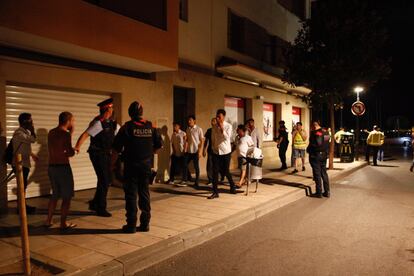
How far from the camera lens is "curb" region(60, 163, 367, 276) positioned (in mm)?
A: 4258

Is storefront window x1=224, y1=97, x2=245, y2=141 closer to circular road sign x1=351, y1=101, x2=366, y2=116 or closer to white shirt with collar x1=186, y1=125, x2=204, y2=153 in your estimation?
white shirt with collar x1=186, y1=125, x2=204, y2=153

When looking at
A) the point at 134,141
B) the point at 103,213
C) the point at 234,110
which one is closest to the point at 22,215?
the point at 134,141

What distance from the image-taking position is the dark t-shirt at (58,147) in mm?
5496

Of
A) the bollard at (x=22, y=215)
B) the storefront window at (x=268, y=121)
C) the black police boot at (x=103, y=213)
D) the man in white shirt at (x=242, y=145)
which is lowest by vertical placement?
the black police boot at (x=103, y=213)

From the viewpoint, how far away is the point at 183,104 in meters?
12.0

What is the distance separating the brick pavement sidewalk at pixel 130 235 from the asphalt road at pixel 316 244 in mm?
205

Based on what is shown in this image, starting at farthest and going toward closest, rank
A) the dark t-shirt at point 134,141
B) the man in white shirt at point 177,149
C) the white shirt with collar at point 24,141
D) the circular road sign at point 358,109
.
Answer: the circular road sign at point 358,109 < the man in white shirt at point 177,149 < the white shirt with collar at point 24,141 < the dark t-shirt at point 134,141

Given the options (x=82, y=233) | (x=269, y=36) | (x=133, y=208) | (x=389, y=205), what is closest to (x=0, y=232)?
(x=82, y=233)

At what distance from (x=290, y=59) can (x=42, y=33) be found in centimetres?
1092

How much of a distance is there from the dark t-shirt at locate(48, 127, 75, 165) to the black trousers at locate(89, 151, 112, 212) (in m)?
0.77

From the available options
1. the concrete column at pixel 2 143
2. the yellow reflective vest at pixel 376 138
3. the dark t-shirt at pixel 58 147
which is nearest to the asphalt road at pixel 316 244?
the dark t-shirt at pixel 58 147

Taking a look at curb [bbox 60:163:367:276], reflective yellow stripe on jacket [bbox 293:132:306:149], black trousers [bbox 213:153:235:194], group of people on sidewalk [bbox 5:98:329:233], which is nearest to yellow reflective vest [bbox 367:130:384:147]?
reflective yellow stripe on jacket [bbox 293:132:306:149]

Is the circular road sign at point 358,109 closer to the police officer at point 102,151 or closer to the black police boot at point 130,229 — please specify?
the police officer at point 102,151

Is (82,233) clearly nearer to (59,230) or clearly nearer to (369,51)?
(59,230)
